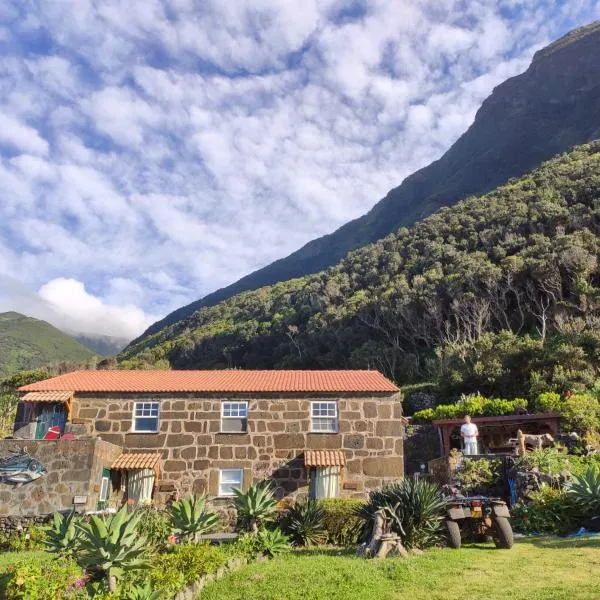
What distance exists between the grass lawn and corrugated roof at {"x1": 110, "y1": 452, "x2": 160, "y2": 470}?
958 cm

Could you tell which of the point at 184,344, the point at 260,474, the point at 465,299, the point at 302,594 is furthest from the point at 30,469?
the point at 184,344

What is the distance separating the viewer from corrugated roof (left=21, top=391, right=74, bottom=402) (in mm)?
20875

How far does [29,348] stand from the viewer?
538 ft

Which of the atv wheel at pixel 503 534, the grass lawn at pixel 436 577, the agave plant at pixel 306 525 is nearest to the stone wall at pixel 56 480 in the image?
A: the agave plant at pixel 306 525

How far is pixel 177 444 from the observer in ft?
68.3

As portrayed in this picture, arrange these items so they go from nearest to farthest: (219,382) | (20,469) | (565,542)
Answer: (565,542) → (20,469) → (219,382)

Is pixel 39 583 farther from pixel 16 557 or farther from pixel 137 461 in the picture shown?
pixel 137 461

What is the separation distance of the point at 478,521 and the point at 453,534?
3.36 ft

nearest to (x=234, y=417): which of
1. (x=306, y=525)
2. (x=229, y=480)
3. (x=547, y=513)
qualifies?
(x=229, y=480)

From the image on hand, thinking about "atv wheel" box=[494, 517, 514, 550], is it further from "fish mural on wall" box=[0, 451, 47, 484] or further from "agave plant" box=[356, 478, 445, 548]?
"fish mural on wall" box=[0, 451, 47, 484]

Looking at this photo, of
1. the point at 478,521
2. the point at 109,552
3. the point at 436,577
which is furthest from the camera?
the point at 478,521

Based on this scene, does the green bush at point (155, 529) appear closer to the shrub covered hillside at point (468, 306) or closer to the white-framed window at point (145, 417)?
the white-framed window at point (145, 417)

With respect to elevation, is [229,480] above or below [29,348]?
below

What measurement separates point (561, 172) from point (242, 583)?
64.0 metres
